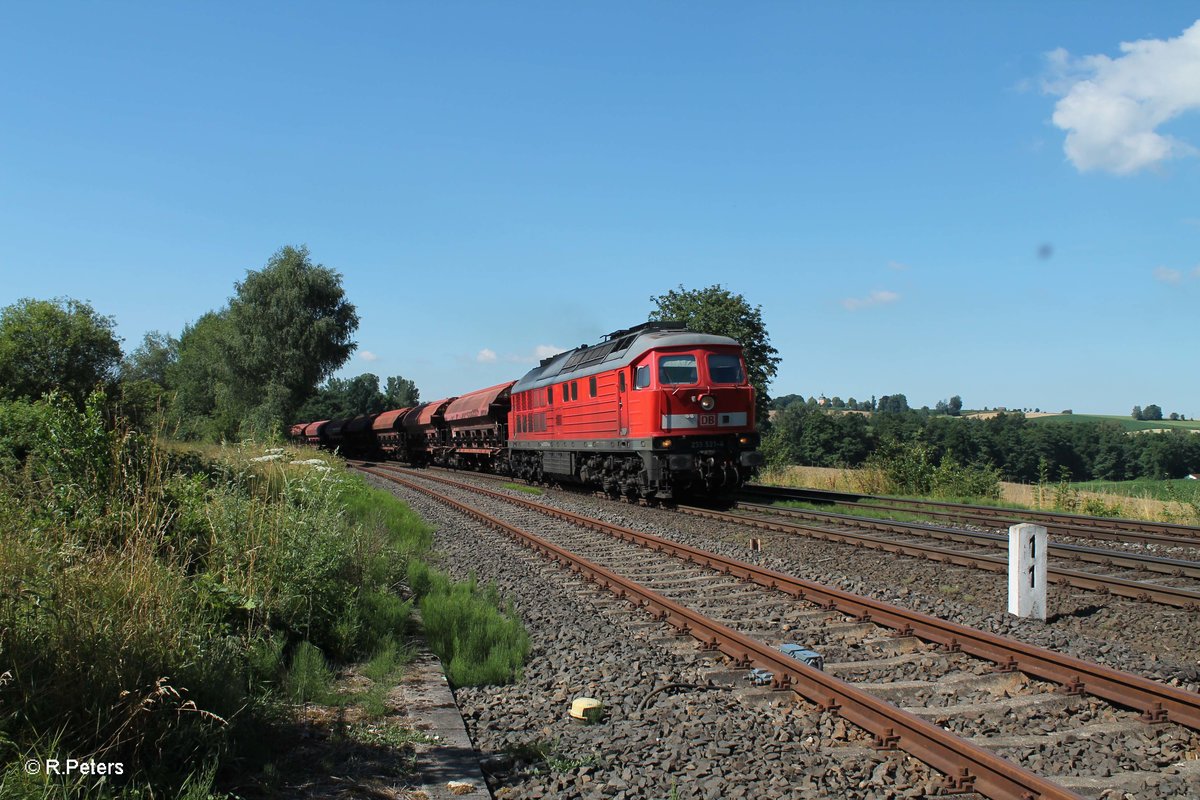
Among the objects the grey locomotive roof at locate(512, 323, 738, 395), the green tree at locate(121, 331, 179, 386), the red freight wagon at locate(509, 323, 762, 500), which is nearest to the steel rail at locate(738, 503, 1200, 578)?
the red freight wagon at locate(509, 323, 762, 500)

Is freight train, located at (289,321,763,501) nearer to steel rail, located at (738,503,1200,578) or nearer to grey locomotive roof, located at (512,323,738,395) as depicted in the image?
grey locomotive roof, located at (512,323,738,395)

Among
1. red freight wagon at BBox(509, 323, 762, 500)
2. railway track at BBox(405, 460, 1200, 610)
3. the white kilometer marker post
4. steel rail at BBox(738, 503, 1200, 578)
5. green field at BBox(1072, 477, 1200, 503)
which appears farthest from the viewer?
green field at BBox(1072, 477, 1200, 503)

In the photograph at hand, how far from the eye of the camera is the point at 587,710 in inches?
203

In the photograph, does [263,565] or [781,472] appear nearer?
[263,565]

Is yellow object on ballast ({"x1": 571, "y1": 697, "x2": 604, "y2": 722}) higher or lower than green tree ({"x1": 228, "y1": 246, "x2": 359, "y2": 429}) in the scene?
lower

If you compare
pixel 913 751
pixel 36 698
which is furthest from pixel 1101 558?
pixel 36 698

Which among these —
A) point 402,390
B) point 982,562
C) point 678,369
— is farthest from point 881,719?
point 402,390

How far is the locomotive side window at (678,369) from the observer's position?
16.2 metres

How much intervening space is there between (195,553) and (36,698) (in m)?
3.09

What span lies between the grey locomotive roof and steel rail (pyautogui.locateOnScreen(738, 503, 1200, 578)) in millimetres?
3652

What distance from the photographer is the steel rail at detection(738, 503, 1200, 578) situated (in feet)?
31.7

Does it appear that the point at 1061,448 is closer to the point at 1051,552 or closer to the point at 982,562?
Answer: the point at 1051,552

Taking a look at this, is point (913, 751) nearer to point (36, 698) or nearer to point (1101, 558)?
point (36, 698)

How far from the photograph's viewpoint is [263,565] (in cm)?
632
